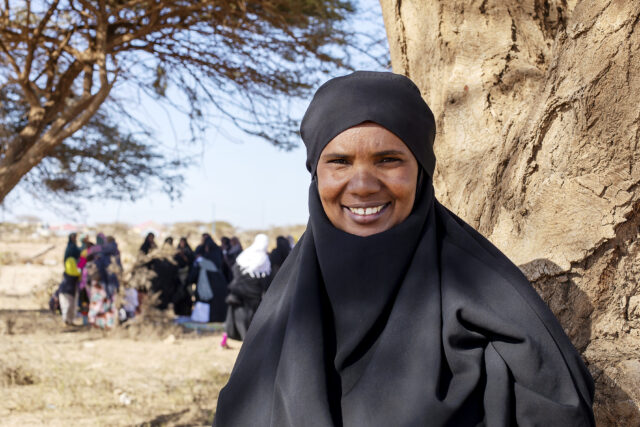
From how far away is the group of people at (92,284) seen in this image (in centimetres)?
1064

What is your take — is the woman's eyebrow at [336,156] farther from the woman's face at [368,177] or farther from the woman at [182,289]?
the woman at [182,289]

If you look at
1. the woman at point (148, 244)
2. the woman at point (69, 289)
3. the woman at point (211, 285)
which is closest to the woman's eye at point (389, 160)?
the woman at point (211, 285)

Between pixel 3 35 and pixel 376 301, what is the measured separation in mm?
5264

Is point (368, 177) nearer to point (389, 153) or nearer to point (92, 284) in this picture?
point (389, 153)

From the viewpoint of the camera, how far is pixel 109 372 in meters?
7.81

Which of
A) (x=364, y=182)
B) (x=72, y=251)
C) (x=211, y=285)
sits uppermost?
(x=364, y=182)

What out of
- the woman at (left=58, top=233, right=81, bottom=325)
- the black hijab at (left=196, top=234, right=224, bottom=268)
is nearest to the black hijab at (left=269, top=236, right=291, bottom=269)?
the black hijab at (left=196, top=234, right=224, bottom=268)

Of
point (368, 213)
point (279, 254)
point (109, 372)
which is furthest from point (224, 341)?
point (368, 213)

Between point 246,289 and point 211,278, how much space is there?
2468mm

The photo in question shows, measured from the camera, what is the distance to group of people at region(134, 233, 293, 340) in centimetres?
910

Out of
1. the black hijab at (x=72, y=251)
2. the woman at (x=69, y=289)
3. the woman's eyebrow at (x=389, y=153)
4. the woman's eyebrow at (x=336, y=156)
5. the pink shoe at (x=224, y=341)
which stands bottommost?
the pink shoe at (x=224, y=341)

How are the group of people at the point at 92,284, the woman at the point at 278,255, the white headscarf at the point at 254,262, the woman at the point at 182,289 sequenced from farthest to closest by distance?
the woman at the point at 182,289
the woman at the point at 278,255
the group of people at the point at 92,284
the white headscarf at the point at 254,262

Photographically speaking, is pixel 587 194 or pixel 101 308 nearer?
pixel 587 194

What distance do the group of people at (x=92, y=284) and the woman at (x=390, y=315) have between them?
929cm
